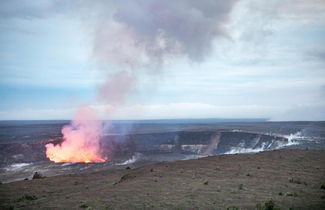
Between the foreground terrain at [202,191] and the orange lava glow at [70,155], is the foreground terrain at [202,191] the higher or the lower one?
the higher one

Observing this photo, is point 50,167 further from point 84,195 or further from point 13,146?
point 84,195

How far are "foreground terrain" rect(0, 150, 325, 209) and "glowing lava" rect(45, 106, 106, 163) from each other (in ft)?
120

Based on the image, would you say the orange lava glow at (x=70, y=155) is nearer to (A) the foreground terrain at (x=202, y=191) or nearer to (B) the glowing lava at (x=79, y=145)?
(B) the glowing lava at (x=79, y=145)

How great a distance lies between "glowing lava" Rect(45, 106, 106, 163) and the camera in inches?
2648

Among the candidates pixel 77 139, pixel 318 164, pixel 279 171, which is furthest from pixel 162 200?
pixel 77 139

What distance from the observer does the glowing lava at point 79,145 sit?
221ft

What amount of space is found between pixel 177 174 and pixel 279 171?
10.6m

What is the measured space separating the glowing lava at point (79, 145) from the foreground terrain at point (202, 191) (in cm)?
3643

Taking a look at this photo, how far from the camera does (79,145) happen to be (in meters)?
71.6

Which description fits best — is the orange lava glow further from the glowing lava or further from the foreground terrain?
the foreground terrain

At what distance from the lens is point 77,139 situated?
72312mm

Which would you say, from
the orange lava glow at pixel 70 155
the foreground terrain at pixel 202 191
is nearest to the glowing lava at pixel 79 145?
the orange lava glow at pixel 70 155

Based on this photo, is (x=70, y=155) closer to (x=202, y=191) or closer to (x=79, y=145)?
(x=79, y=145)

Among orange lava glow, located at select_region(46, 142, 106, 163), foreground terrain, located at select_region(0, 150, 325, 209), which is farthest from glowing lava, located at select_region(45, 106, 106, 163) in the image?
foreground terrain, located at select_region(0, 150, 325, 209)
